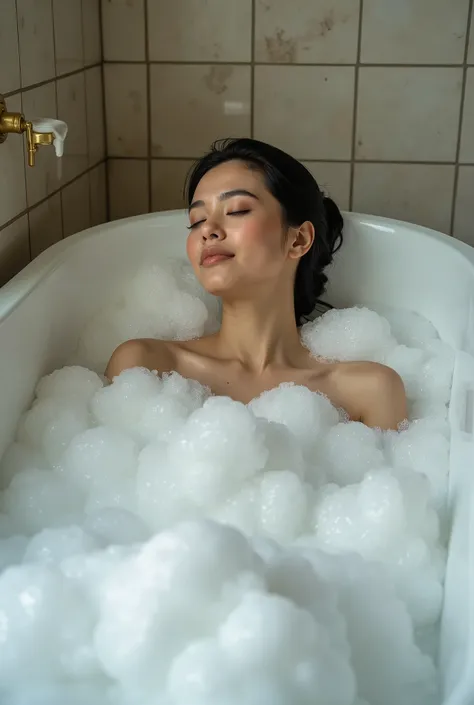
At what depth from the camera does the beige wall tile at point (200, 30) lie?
2137 millimetres

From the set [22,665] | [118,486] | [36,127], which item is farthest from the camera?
[36,127]

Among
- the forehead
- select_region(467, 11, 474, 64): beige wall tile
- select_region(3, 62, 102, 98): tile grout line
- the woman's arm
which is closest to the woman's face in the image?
the forehead

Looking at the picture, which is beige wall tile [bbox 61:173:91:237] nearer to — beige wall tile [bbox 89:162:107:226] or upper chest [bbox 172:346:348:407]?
beige wall tile [bbox 89:162:107:226]

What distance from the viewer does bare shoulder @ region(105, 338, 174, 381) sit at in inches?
60.9

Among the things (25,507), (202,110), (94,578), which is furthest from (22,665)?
(202,110)

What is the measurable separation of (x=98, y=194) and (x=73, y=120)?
29 cm

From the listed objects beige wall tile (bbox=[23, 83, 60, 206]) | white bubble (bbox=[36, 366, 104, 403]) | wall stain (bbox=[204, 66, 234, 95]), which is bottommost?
white bubble (bbox=[36, 366, 104, 403])

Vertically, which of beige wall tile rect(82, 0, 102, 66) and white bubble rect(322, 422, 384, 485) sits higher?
beige wall tile rect(82, 0, 102, 66)

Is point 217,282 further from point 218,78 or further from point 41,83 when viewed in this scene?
point 218,78

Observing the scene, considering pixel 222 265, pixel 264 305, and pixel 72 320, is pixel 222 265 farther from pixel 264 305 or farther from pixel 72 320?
pixel 72 320

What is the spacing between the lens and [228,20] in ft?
7.03

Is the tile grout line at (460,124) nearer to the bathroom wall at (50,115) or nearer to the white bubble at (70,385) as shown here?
the bathroom wall at (50,115)

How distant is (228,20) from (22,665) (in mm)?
1714

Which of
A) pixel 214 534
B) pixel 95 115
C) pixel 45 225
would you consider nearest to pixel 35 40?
pixel 45 225
